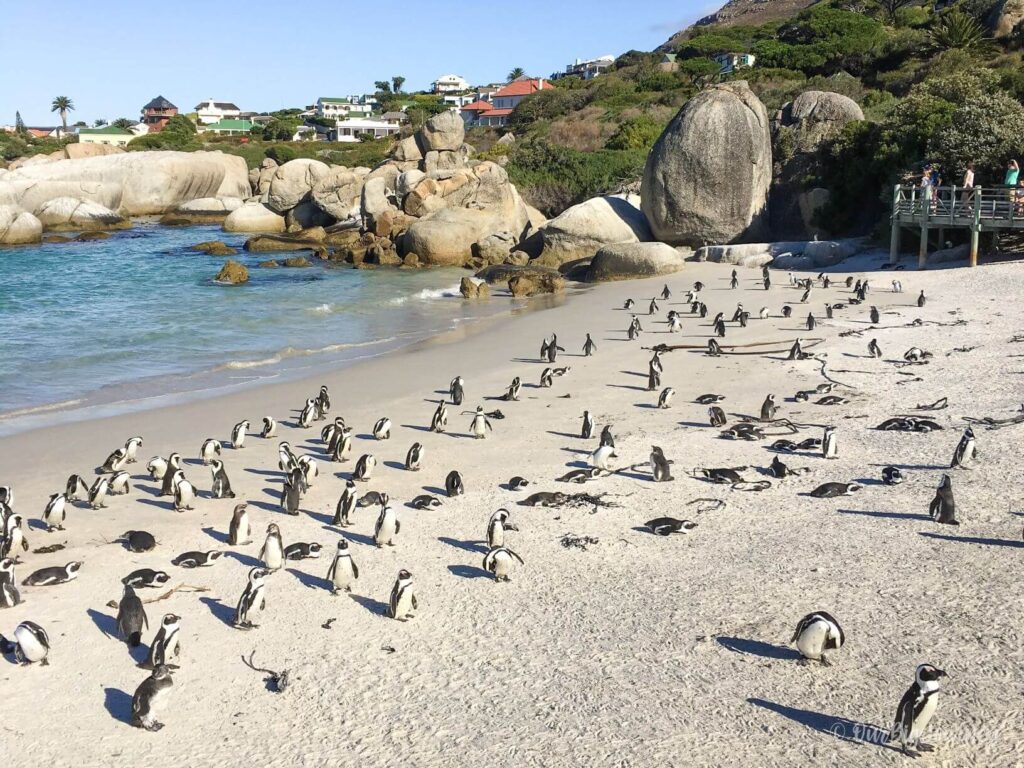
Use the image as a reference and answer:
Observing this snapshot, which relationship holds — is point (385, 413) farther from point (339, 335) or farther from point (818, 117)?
point (818, 117)

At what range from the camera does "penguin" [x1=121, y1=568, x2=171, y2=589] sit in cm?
948

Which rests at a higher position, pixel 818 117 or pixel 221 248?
pixel 818 117

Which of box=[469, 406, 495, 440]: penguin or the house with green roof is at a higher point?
the house with green roof

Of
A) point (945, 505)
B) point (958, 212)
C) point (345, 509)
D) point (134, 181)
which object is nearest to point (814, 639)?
point (945, 505)

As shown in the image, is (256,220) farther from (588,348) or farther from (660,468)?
(660,468)

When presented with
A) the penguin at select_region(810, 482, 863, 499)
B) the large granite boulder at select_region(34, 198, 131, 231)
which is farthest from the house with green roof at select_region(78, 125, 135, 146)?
the penguin at select_region(810, 482, 863, 499)

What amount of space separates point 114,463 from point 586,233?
2551 centimetres

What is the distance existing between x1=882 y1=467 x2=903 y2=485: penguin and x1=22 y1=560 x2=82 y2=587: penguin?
8823 millimetres

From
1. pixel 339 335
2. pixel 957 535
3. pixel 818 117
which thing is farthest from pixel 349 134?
pixel 957 535

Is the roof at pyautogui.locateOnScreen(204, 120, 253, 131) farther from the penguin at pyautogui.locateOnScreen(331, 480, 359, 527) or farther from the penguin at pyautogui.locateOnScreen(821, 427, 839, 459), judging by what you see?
the penguin at pyautogui.locateOnScreen(821, 427, 839, 459)

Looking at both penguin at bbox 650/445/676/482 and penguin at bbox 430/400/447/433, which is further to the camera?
penguin at bbox 430/400/447/433

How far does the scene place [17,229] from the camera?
51.7 meters

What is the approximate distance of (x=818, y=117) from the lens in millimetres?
38562

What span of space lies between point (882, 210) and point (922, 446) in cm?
2476
